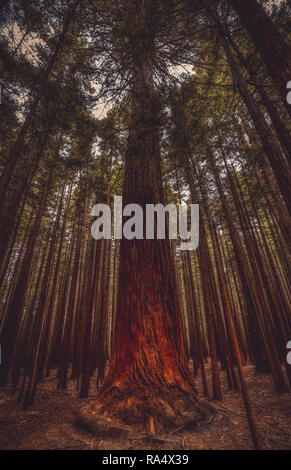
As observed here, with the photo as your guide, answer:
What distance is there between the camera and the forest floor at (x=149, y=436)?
182 centimetres

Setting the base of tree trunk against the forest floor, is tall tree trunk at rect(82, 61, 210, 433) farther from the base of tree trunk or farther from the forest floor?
the forest floor

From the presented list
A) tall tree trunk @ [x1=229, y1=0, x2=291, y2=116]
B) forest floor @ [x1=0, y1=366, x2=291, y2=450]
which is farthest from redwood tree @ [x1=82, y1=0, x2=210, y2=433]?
tall tree trunk @ [x1=229, y1=0, x2=291, y2=116]

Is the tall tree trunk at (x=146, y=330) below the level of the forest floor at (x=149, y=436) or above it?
above

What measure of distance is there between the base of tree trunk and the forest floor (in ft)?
0.26

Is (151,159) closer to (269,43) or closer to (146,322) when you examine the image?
(269,43)

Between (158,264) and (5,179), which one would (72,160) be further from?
(158,264)

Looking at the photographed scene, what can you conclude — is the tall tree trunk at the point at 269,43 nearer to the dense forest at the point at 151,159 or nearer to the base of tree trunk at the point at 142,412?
the dense forest at the point at 151,159

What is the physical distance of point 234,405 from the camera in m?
3.01

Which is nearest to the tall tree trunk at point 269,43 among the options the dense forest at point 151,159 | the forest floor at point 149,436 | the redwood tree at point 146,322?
the dense forest at point 151,159

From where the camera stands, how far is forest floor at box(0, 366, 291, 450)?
182 centimetres

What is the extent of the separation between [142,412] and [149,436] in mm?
245

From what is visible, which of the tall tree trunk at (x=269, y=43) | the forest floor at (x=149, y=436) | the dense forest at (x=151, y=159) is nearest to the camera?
the forest floor at (x=149, y=436)

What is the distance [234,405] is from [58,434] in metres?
2.61

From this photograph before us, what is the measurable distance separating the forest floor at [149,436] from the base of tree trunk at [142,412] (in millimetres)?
79
